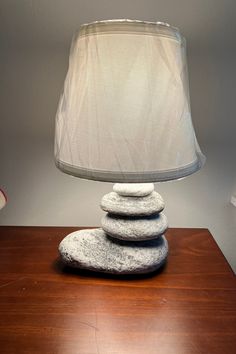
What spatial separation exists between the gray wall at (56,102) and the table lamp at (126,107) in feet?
0.91

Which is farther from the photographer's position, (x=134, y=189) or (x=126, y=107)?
(x=134, y=189)

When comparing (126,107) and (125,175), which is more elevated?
(126,107)

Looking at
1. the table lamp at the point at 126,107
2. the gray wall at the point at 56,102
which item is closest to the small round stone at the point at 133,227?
the table lamp at the point at 126,107

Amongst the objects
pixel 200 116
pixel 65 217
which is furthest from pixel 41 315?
pixel 200 116

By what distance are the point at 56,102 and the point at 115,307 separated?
0.55m

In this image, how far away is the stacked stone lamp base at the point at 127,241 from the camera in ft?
2.10

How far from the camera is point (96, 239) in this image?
69 cm

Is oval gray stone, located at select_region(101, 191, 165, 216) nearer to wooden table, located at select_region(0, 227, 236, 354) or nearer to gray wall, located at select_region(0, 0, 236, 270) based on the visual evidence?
wooden table, located at select_region(0, 227, 236, 354)

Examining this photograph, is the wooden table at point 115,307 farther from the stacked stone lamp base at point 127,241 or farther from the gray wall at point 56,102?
the gray wall at point 56,102

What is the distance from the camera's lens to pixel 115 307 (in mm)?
574

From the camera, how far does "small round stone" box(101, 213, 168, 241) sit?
0.64 metres

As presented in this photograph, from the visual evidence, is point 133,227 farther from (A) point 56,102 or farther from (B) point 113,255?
(A) point 56,102

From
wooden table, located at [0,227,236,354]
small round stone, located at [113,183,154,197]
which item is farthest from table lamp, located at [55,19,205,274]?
wooden table, located at [0,227,236,354]

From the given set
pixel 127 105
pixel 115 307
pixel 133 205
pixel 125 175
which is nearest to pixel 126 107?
pixel 127 105
